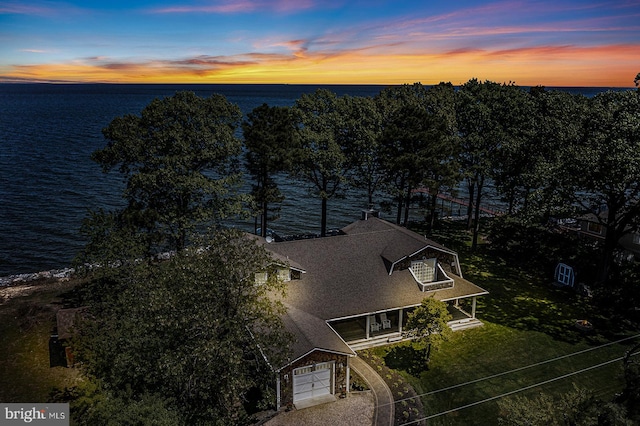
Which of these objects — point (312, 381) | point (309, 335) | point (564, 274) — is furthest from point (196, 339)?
point (564, 274)

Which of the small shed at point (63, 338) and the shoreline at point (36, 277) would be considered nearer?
the small shed at point (63, 338)

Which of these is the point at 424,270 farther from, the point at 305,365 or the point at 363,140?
the point at 363,140

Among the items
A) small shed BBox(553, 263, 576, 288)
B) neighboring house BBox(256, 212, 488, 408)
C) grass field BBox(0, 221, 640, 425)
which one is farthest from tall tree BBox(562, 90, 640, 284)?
neighboring house BBox(256, 212, 488, 408)

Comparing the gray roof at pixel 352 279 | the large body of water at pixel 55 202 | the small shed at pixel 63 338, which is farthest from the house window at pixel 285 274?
the large body of water at pixel 55 202

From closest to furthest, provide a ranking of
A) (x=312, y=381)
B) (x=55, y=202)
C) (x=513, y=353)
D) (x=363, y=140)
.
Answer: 1. (x=312, y=381)
2. (x=513, y=353)
3. (x=363, y=140)
4. (x=55, y=202)

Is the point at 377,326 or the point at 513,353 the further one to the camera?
the point at 377,326

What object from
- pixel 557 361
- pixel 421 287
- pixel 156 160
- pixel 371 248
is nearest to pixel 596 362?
pixel 557 361

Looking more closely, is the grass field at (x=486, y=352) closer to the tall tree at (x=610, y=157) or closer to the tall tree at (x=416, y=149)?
the tall tree at (x=610, y=157)
